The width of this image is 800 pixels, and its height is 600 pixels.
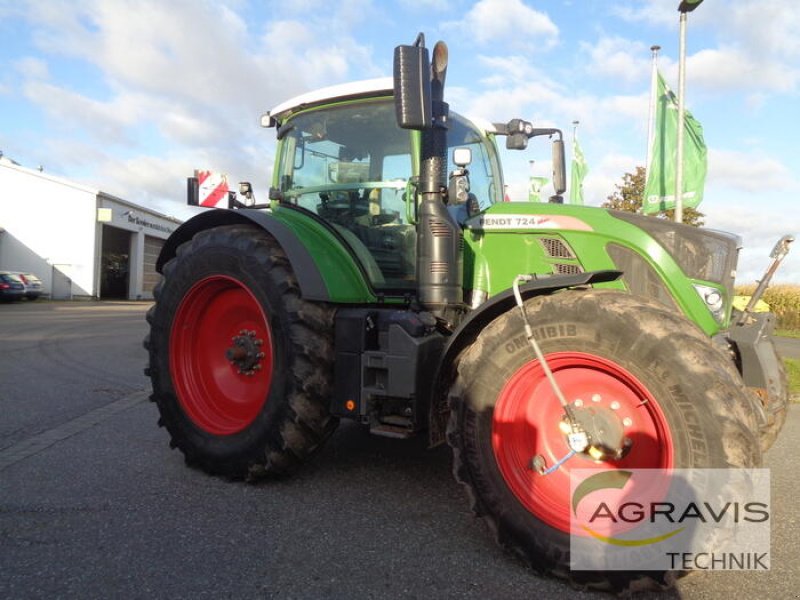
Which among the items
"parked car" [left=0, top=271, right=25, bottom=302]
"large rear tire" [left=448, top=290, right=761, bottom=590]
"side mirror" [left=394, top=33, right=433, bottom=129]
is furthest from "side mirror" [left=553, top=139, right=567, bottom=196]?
"parked car" [left=0, top=271, right=25, bottom=302]

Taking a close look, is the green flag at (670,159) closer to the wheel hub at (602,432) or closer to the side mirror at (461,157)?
the side mirror at (461,157)

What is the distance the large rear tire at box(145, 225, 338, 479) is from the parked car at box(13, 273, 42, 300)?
24.6m

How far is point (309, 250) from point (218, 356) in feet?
3.73

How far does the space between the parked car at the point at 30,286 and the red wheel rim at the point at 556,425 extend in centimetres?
2690

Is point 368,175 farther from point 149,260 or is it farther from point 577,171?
point 149,260

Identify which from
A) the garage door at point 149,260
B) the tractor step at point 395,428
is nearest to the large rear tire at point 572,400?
the tractor step at point 395,428

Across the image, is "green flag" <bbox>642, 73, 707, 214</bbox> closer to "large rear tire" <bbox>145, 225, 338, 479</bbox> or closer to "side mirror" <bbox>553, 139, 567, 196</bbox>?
"side mirror" <bbox>553, 139, 567, 196</bbox>

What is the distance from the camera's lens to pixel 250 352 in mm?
3760

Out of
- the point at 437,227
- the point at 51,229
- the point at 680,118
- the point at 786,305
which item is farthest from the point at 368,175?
the point at 51,229

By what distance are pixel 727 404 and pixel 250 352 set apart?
2663mm

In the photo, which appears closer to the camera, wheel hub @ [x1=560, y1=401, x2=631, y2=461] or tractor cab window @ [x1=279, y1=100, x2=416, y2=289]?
wheel hub @ [x1=560, y1=401, x2=631, y2=461]

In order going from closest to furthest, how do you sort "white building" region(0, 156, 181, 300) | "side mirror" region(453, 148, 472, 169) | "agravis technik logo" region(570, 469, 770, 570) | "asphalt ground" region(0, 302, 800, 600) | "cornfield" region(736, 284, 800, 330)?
"agravis technik logo" region(570, 469, 770, 570)
"asphalt ground" region(0, 302, 800, 600)
"side mirror" region(453, 148, 472, 169)
"cornfield" region(736, 284, 800, 330)
"white building" region(0, 156, 181, 300)

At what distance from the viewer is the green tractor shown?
242 centimetres

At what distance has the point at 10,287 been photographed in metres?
23.3
